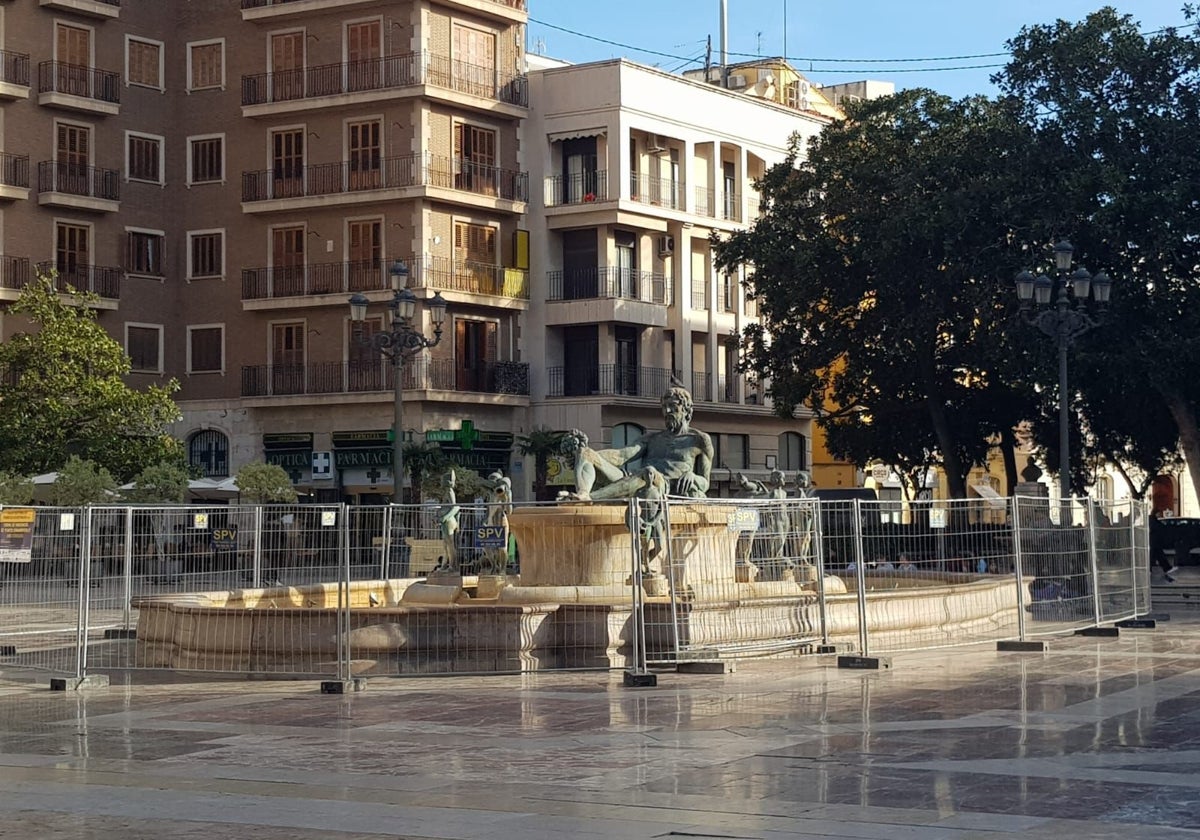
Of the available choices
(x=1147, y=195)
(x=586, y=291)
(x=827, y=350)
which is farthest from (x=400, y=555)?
(x=586, y=291)

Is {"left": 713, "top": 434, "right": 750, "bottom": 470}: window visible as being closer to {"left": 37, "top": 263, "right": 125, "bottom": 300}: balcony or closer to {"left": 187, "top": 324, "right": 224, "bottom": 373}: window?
{"left": 187, "top": 324, "right": 224, "bottom": 373}: window

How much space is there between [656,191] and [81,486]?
838 inches

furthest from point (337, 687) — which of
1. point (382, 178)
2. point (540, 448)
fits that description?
point (382, 178)

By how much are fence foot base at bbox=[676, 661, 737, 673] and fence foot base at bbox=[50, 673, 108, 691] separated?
525cm

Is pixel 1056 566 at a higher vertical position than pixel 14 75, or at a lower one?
lower

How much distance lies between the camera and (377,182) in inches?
2041

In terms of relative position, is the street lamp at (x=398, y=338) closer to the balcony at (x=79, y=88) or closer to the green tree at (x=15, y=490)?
the green tree at (x=15, y=490)

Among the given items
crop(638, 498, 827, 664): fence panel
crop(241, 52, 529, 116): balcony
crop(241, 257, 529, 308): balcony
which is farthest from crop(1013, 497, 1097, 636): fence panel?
crop(241, 52, 529, 116): balcony

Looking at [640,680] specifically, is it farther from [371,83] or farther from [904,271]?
[371,83]

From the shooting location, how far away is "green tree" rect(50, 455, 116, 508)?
40.2 meters

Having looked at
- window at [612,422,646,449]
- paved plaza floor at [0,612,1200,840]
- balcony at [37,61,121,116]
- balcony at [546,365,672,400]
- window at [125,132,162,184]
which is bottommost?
paved plaza floor at [0,612,1200,840]

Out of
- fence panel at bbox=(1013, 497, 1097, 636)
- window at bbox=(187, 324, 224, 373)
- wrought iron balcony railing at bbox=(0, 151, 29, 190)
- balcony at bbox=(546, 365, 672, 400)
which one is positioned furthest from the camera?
window at bbox=(187, 324, 224, 373)

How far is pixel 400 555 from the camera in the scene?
20.9 metres

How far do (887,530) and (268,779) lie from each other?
9479 mm
